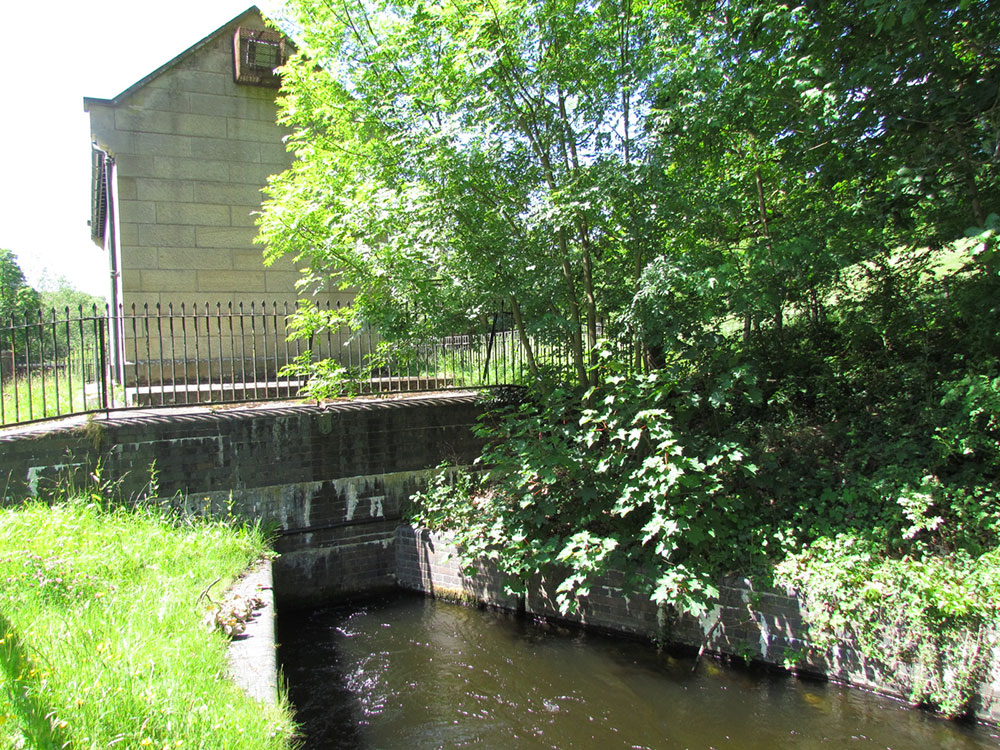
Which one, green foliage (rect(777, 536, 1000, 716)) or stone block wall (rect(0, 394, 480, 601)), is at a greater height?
stone block wall (rect(0, 394, 480, 601))

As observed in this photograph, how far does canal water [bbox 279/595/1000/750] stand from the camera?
416cm

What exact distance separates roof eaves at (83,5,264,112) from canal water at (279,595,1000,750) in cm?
798

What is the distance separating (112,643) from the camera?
10.7 feet

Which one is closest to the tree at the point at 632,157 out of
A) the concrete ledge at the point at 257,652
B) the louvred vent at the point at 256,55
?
the concrete ledge at the point at 257,652

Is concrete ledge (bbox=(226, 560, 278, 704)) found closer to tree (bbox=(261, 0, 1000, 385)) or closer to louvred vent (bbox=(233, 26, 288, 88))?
tree (bbox=(261, 0, 1000, 385))

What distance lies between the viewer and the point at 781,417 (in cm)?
658

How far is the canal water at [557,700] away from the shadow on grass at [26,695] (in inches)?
79.8


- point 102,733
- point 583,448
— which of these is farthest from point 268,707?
point 583,448

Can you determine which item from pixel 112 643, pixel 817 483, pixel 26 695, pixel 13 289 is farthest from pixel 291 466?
pixel 13 289

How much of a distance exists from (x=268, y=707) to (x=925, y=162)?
5839 millimetres

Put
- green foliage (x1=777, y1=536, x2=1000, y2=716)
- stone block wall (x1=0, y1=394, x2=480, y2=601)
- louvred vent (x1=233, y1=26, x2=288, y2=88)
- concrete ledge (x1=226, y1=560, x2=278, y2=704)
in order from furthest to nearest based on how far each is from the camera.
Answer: louvred vent (x1=233, y1=26, x2=288, y2=88) → stone block wall (x1=0, y1=394, x2=480, y2=601) → green foliage (x1=777, y1=536, x2=1000, y2=716) → concrete ledge (x1=226, y1=560, x2=278, y2=704)

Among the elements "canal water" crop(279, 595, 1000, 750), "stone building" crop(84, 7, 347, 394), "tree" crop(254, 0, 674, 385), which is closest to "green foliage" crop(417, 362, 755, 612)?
"canal water" crop(279, 595, 1000, 750)

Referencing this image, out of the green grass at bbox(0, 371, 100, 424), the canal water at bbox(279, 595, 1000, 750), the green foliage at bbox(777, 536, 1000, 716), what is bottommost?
the canal water at bbox(279, 595, 1000, 750)

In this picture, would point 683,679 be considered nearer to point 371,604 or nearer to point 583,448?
point 583,448
